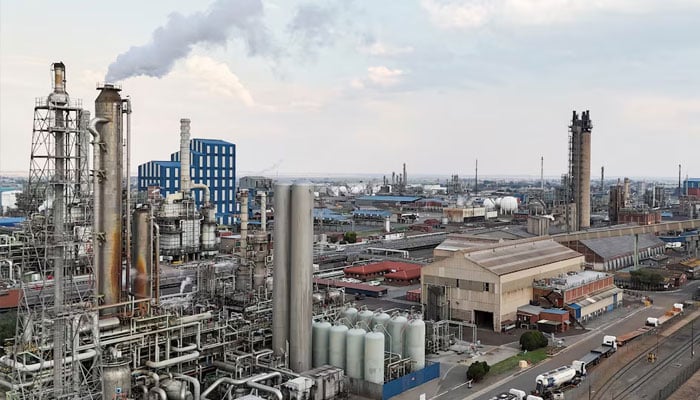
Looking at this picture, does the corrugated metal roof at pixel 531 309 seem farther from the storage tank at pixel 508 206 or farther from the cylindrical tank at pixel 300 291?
the storage tank at pixel 508 206

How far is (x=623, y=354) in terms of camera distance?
1542 inches

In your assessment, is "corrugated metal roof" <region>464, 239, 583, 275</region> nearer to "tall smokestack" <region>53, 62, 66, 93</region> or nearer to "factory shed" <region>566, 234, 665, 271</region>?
"factory shed" <region>566, 234, 665, 271</region>

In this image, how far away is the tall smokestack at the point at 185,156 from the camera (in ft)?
242

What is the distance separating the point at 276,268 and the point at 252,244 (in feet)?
24.3

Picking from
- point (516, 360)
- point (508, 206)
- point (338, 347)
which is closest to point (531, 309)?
point (516, 360)

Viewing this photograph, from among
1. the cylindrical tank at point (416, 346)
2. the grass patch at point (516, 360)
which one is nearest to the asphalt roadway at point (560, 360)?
the grass patch at point (516, 360)

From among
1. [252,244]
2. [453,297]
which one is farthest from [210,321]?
[453,297]

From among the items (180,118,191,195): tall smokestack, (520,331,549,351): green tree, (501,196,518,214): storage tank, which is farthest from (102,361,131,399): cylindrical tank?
(501,196,518,214): storage tank

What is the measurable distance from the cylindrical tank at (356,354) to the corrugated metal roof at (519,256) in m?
16.0

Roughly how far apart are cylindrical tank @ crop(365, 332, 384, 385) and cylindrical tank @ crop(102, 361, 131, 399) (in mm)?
11899

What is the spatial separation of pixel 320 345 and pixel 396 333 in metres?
4.52

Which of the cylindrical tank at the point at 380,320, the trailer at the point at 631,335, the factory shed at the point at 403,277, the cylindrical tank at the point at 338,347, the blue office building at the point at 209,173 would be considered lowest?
the trailer at the point at 631,335

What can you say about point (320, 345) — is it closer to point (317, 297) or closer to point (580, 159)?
point (317, 297)

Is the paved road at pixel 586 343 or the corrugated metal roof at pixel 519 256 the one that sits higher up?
the corrugated metal roof at pixel 519 256
